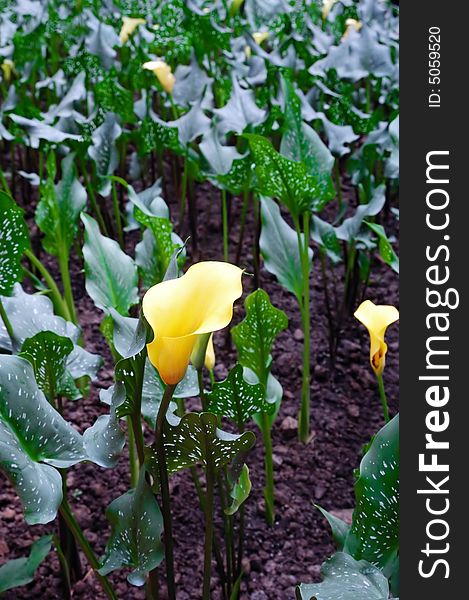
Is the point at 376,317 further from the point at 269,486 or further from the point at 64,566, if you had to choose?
the point at 64,566

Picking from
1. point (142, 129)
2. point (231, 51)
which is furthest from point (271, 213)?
point (231, 51)

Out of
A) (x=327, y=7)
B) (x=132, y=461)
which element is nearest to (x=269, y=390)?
(x=132, y=461)

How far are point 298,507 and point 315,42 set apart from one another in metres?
1.51

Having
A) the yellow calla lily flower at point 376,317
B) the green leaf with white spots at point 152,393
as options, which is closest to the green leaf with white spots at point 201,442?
the green leaf with white spots at point 152,393

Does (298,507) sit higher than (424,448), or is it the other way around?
(424,448)

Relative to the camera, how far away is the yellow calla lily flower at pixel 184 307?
2.04 ft

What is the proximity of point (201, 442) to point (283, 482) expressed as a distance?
0.56 meters

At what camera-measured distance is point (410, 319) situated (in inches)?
27.2

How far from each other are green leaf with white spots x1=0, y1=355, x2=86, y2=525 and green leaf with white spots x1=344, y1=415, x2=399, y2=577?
269 millimetres

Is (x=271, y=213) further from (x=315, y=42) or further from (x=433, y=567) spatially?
(x=315, y=42)

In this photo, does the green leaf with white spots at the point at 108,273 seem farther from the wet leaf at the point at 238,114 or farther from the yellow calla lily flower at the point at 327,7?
the yellow calla lily flower at the point at 327,7

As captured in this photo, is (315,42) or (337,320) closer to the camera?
(337,320)

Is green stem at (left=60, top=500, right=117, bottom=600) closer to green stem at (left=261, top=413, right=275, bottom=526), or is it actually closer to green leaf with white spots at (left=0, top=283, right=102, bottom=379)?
green leaf with white spots at (left=0, top=283, right=102, bottom=379)

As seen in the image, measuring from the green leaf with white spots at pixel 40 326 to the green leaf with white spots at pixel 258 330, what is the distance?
19cm
